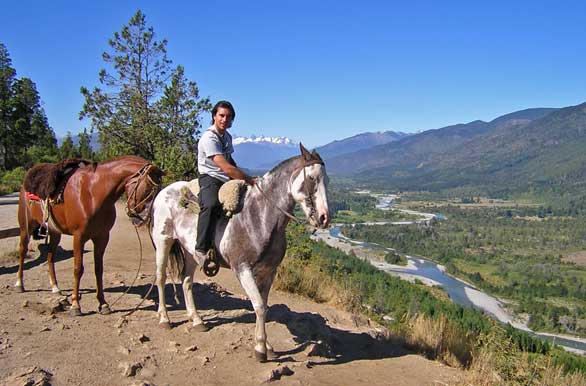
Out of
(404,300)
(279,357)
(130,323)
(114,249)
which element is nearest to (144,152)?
(114,249)

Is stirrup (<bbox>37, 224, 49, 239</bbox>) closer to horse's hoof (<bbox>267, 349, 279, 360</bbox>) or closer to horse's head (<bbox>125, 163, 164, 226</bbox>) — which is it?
horse's head (<bbox>125, 163, 164, 226</bbox>)

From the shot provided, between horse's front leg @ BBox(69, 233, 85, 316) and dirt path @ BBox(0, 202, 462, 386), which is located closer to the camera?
dirt path @ BBox(0, 202, 462, 386)

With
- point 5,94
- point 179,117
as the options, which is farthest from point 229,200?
point 5,94

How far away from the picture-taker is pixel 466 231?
132250 mm

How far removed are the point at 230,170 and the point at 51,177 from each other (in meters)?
3.17

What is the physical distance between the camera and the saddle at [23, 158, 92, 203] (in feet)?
21.4

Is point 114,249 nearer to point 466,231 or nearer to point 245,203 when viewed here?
point 245,203

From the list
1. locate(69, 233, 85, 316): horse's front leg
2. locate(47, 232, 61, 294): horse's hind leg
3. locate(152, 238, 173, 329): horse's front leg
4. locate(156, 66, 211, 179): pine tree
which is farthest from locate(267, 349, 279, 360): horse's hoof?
locate(156, 66, 211, 179): pine tree

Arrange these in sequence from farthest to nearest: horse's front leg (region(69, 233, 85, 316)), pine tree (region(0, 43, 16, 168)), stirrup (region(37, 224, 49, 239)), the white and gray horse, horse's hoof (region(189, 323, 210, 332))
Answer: pine tree (region(0, 43, 16, 168)), stirrup (region(37, 224, 49, 239)), horse's front leg (region(69, 233, 85, 316)), horse's hoof (region(189, 323, 210, 332)), the white and gray horse

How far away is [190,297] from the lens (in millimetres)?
6027

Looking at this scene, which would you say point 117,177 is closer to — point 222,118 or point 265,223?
point 222,118

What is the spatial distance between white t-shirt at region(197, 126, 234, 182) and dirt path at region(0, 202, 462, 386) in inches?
79.1

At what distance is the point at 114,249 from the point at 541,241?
129501 mm

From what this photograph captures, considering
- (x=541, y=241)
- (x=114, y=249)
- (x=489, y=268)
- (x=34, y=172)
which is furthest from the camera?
(x=541, y=241)
